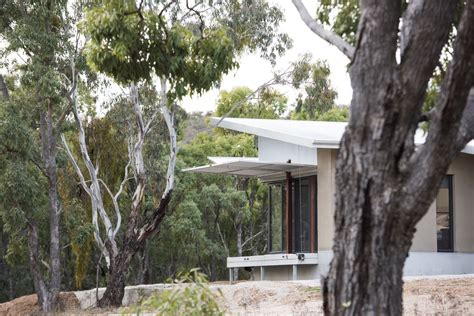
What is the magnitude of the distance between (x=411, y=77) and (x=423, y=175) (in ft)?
2.22

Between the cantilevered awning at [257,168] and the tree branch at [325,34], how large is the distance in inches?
541

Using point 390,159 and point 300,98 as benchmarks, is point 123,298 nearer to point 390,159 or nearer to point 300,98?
point 300,98

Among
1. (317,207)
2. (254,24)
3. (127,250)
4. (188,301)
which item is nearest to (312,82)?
(254,24)

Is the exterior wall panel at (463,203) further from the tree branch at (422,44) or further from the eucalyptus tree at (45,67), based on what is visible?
the tree branch at (422,44)

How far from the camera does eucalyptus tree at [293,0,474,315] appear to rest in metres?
6.24

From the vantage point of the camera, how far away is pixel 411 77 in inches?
251

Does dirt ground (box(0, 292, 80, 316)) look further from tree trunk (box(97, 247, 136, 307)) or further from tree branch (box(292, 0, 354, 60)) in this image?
tree branch (box(292, 0, 354, 60))

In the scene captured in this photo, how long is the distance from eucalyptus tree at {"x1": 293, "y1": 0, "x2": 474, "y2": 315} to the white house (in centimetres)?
1354

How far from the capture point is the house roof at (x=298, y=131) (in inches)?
795

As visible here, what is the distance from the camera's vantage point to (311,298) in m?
15.6

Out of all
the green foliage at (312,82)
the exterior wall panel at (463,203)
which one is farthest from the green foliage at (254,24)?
the exterior wall panel at (463,203)

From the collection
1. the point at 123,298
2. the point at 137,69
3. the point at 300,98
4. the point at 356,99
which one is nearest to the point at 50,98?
the point at 123,298

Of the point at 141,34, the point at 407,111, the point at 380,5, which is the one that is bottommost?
A: the point at 407,111

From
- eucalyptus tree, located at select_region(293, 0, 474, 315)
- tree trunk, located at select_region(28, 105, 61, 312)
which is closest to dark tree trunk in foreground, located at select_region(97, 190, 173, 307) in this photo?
tree trunk, located at select_region(28, 105, 61, 312)
